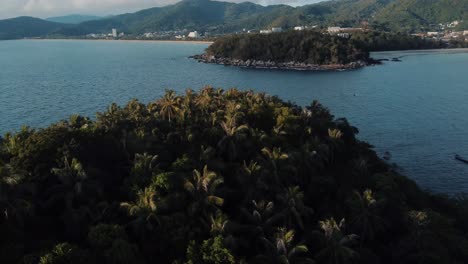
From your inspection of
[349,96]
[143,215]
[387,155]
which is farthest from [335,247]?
[349,96]

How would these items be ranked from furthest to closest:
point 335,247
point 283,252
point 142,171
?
point 142,171, point 335,247, point 283,252

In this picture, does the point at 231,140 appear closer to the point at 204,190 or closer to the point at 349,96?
the point at 204,190

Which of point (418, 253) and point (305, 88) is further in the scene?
point (305, 88)

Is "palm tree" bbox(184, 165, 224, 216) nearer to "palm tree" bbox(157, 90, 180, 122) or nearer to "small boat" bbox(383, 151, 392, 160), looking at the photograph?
"palm tree" bbox(157, 90, 180, 122)

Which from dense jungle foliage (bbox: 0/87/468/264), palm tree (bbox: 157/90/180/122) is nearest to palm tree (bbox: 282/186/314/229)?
dense jungle foliage (bbox: 0/87/468/264)

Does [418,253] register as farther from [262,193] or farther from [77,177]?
[77,177]

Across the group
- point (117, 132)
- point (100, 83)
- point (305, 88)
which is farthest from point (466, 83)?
point (117, 132)

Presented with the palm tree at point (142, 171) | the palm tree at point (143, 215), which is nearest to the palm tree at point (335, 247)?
the palm tree at point (143, 215)
